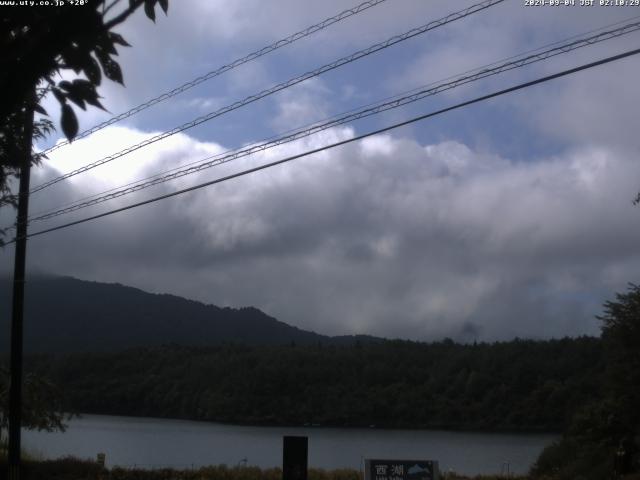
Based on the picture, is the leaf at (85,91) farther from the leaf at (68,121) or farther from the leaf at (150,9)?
the leaf at (150,9)

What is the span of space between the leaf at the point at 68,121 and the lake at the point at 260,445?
25.9 meters

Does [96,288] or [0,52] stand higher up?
[96,288]

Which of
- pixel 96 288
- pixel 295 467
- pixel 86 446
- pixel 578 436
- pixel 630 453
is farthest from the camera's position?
pixel 96 288

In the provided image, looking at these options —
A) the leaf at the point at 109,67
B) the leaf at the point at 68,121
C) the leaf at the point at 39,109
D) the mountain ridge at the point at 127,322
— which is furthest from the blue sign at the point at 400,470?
the mountain ridge at the point at 127,322

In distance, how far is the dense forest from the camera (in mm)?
52781

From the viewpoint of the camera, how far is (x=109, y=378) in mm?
55844

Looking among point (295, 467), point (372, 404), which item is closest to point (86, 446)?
point (372, 404)

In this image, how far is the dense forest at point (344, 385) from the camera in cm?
5278

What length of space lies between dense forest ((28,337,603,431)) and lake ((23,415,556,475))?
140 centimetres

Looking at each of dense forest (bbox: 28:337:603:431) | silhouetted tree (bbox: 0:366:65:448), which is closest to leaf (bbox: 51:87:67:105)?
silhouetted tree (bbox: 0:366:65:448)

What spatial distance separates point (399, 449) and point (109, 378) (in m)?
23.3

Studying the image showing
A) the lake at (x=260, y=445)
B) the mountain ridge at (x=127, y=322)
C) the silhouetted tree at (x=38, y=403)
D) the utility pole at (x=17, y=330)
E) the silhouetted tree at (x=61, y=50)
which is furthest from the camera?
the mountain ridge at (x=127, y=322)

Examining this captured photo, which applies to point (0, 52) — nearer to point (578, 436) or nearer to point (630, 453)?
point (630, 453)

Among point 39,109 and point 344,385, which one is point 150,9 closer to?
point 39,109
